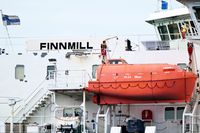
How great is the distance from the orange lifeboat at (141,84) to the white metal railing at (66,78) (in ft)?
4.73

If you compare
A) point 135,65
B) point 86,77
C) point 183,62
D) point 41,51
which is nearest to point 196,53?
point 183,62

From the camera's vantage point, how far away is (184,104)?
35.2 metres

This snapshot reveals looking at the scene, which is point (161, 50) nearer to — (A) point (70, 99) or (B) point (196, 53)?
(B) point (196, 53)

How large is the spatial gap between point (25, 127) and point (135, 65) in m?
7.14

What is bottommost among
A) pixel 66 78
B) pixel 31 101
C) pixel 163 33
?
pixel 31 101

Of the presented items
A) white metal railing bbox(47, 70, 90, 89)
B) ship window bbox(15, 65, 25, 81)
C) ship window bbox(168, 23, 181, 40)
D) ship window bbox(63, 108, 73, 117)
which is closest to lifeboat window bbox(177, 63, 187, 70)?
ship window bbox(168, 23, 181, 40)

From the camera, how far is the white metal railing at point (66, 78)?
36125 millimetres

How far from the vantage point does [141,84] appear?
113 ft

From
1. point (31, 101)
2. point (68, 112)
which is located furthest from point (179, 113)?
point (31, 101)

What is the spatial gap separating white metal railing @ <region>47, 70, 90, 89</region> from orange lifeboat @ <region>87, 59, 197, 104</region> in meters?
1.44

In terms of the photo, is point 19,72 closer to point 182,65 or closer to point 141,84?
point 141,84

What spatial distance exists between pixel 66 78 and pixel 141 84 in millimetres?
4978

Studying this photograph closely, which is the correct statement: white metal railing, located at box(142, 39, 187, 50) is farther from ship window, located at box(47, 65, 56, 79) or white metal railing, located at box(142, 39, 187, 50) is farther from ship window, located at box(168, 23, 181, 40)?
ship window, located at box(47, 65, 56, 79)

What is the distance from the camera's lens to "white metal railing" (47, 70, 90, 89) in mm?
36125
